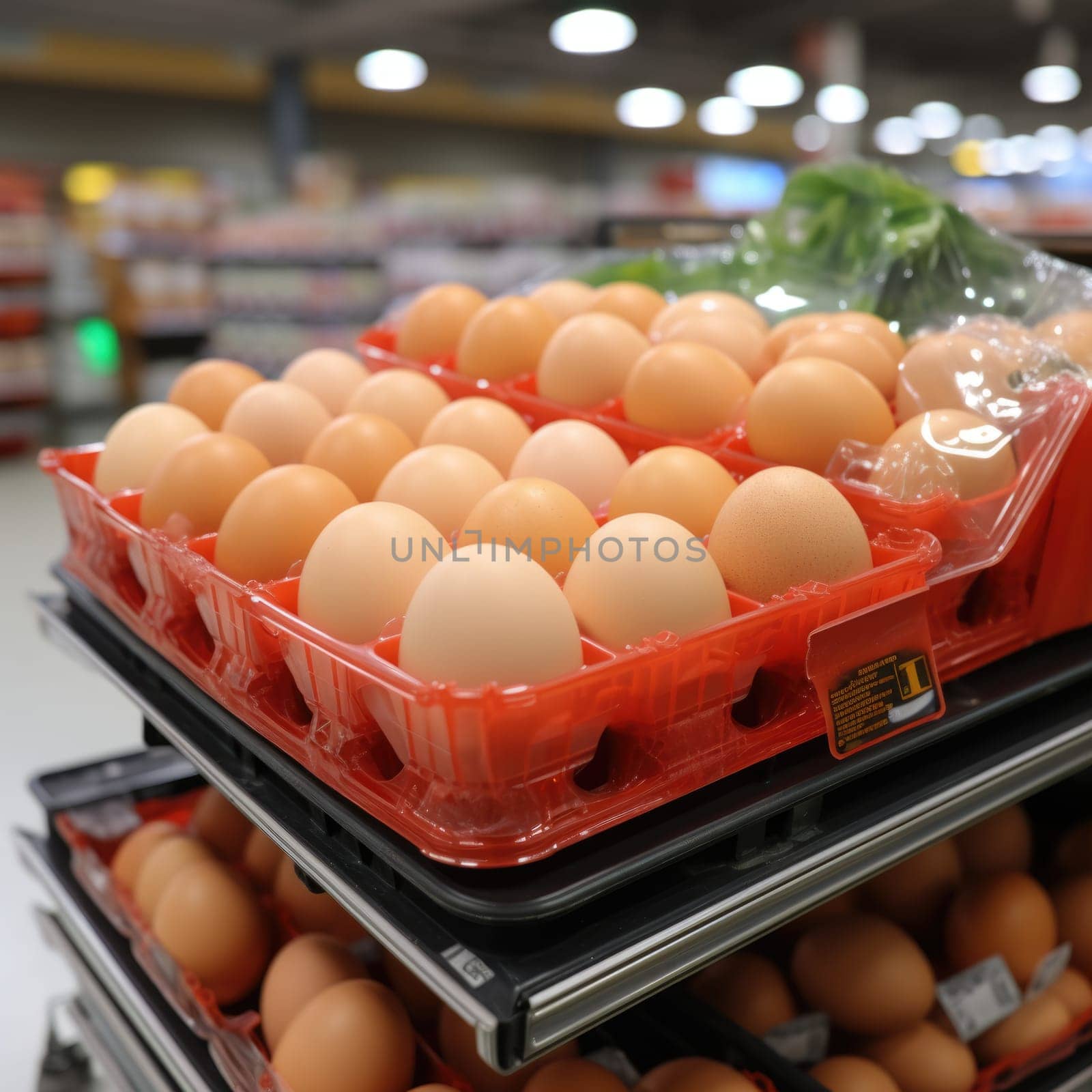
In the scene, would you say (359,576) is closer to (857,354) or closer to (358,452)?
(358,452)

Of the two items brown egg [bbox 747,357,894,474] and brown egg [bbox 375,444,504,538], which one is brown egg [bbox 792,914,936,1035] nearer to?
brown egg [bbox 747,357,894,474]

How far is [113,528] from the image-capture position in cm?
137

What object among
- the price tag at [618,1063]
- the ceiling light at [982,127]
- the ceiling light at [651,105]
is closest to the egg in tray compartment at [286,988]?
the price tag at [618,1063]

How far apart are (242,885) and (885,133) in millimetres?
16884

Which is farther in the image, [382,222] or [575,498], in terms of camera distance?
[382,222]

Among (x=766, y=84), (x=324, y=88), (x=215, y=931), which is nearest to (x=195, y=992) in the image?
(x=215, y=931)

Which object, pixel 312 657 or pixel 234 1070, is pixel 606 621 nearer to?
pixel 312 657

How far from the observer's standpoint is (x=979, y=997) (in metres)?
1.42

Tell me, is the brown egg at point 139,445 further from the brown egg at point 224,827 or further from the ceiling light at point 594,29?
the ceiling light at point 594,29

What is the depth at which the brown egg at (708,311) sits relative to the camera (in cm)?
174

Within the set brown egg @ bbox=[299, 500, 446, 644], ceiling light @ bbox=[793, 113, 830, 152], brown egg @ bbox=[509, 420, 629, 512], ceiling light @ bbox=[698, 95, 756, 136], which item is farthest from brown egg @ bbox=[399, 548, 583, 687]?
ceiling light @ bbox=[793, 113, 830, 152]

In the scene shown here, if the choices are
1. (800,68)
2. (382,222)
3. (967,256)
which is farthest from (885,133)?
(967,256)

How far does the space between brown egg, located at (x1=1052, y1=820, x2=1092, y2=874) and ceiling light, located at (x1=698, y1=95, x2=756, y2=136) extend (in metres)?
12.1

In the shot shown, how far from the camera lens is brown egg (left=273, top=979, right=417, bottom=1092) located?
107cm
